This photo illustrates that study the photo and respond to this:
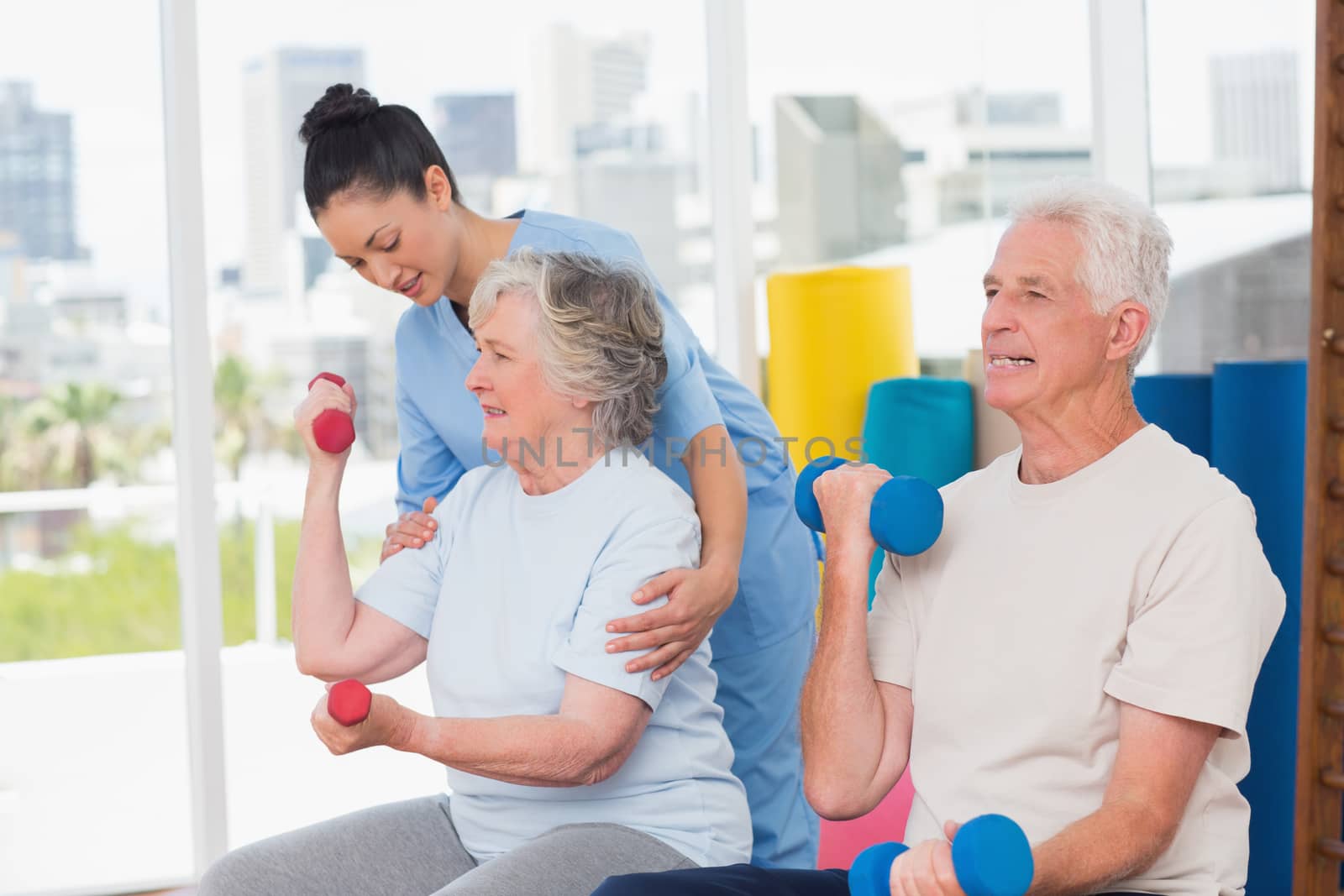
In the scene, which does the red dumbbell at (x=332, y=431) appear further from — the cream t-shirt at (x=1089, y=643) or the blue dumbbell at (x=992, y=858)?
the blue dumbbell at (x=992, y=858)

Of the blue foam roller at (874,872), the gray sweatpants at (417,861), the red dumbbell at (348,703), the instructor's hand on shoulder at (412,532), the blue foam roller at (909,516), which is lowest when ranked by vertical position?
the gray sweatpants at (417,861)

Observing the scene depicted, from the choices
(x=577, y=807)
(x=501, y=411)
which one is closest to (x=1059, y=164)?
(x=501, y=411)

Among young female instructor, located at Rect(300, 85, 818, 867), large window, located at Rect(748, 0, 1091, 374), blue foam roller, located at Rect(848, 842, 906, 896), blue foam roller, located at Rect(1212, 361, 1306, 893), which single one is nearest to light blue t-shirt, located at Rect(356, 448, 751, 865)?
young female instructor, located at Rect(300, 85, 818, 867)

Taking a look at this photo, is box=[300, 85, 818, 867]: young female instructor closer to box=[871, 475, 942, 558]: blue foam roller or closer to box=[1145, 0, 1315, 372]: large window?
box=[871, 475, 942, 558]: blue foam roller

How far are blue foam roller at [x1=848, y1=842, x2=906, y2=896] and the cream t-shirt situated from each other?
0.78 ft

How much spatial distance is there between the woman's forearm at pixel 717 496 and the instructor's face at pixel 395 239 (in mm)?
459

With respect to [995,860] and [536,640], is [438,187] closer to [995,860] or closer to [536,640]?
[536,640]

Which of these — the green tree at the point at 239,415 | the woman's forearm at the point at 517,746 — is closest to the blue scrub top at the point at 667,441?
the woman's forearm at the point at 517,746

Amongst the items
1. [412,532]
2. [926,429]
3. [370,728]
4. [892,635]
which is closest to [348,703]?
[370,728]

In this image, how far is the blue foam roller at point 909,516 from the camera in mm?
1458

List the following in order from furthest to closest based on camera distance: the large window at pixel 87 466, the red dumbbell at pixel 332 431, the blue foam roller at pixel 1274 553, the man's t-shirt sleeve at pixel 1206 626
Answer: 1. the large window at pixel 87 466
2. the blue foam roller at pixel 1274 553
3. the red dumbbell at pixel 332 431
4. the man's t-shirt sleeve at pixel 1206 626

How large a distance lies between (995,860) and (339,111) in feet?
4.49

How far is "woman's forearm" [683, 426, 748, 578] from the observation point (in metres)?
1.77

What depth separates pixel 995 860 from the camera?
3.75 feet
